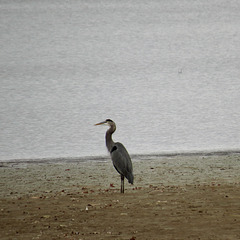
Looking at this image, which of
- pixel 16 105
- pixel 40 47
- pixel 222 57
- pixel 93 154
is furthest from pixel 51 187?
pixel 40 47

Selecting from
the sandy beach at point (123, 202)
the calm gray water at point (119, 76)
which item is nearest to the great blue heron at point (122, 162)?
the sandy beach at point (123, 202)

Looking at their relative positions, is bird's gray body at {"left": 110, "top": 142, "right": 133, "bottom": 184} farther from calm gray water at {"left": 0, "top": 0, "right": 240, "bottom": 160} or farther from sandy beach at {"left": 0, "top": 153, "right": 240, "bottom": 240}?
calm gray water at {"left": 0, "top": 0, "right": 240, "bottom": 160}

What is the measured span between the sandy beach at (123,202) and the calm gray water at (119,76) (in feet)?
13.2

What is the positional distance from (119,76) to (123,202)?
27.2 metres

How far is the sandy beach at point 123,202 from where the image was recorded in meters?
7.55

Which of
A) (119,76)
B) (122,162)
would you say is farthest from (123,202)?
(119,76)

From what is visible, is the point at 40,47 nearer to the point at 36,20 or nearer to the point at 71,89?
the point at 36,20

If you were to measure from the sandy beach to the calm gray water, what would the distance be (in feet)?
13.2

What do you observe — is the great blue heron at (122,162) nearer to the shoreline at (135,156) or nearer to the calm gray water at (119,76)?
the shoreline at (135,156)

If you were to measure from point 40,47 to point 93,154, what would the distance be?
100 ft

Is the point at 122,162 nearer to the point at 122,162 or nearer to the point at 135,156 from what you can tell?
the point at 122,162

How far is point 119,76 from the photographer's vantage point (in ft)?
118

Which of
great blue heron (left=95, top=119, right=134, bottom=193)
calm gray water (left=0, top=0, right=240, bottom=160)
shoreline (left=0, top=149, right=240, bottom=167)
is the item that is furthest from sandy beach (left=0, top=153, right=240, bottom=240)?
calm gray water (left=0, top=0, right=240, bottom=160)

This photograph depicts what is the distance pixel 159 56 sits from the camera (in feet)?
144
